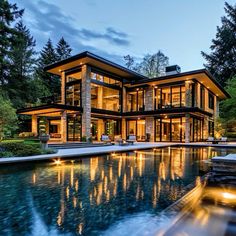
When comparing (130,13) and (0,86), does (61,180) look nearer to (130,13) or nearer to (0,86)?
(0,86)

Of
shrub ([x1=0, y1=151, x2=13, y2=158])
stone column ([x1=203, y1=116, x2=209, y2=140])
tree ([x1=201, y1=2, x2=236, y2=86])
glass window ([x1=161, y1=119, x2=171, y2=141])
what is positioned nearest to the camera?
shrub ([x1=0, y1=151, x2=13, y2=158])

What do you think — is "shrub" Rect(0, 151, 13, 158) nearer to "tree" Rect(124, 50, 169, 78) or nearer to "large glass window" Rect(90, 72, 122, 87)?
"large glass window" Rect(90, 72, 122, 87)

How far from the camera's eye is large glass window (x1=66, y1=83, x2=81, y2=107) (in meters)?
19.8

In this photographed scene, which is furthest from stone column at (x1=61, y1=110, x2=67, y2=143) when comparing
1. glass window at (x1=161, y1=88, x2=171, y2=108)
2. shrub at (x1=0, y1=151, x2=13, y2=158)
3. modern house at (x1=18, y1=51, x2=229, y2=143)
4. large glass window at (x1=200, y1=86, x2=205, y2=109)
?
large glass window at (x1=200, y1=86, x2=205, y2=109)

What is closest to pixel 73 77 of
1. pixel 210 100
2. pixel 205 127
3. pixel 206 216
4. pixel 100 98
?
pixel 100 98

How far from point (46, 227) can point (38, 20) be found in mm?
70199

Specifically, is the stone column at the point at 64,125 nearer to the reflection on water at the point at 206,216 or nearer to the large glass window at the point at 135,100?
the large glass window at the point at 135,100

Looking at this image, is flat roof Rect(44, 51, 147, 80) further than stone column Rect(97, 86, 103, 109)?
No

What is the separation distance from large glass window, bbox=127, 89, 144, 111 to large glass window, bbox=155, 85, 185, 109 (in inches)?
64.8

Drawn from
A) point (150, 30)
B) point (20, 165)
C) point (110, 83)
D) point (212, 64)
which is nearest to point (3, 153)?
point (20, 165)

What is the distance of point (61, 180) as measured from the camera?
5961 millimetres

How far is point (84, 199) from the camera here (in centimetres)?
439

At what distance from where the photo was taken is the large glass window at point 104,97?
20.2m

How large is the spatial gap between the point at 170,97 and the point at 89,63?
8.27 m
